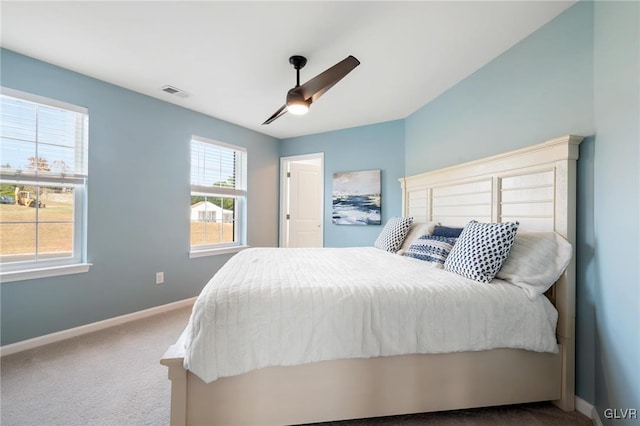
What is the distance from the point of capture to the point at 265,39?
2.05m

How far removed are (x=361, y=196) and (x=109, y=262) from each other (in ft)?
10.5

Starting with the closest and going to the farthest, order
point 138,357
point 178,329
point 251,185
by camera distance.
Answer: point 138,357, point 178,329, point 251,185

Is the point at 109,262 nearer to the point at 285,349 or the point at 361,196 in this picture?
the point at 285,349

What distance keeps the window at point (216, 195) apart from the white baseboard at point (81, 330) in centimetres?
74

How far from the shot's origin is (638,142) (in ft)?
4.21

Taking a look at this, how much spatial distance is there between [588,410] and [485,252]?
103 cm

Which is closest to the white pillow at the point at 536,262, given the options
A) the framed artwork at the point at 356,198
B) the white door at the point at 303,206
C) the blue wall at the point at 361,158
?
the blue wall at the point at 361,158

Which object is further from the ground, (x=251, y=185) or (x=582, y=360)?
(x=251, y=185)

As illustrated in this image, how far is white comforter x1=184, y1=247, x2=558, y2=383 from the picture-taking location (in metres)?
1.27

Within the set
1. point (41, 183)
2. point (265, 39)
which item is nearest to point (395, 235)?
point (265, 39)

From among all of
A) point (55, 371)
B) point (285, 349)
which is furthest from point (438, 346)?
point (55, 371)

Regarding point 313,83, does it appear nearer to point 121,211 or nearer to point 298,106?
point 298,106

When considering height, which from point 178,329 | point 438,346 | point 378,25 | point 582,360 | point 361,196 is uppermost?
point 378,25

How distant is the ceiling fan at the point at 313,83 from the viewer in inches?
74.7
